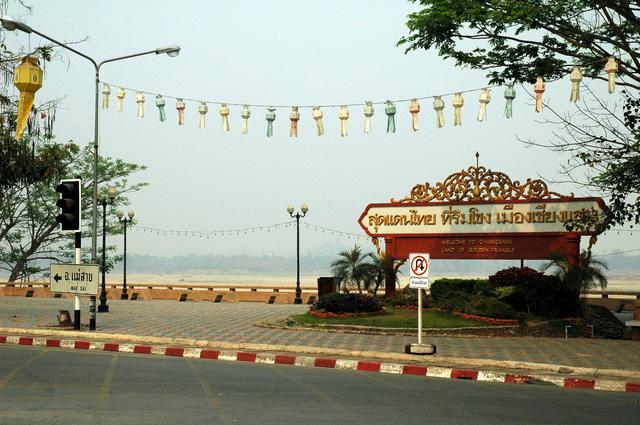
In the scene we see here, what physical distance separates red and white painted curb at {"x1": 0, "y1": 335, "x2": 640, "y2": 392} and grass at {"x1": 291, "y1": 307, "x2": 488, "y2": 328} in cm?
623

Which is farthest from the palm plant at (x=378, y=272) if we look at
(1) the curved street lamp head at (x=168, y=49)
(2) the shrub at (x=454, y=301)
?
(1) the curved street lamp head at (x=168, y=49)

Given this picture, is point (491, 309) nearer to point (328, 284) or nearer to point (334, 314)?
point (334, 314)

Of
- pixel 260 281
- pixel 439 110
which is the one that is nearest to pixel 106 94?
pixel 439 110

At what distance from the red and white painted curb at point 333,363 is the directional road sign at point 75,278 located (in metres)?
2.01

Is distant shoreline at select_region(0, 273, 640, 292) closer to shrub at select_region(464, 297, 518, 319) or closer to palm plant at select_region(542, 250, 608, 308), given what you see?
palm plant at select_region(542, 250, 608, 308)

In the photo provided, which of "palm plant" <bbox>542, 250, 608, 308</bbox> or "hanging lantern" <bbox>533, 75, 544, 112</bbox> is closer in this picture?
"hanging lantern" <bbox>533, 75, 544, 112</bbox>

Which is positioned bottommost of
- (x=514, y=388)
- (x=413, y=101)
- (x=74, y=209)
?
(x=514, y=388)

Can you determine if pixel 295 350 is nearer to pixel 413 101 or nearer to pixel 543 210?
pixel 413 101

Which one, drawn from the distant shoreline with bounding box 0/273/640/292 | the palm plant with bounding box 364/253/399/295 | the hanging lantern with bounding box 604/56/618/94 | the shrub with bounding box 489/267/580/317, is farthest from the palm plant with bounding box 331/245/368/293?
the distant shoreline with bounding box 0/273/640/292

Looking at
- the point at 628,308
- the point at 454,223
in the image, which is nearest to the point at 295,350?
the point at 454,223

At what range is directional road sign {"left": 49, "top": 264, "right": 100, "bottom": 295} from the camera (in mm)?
21047

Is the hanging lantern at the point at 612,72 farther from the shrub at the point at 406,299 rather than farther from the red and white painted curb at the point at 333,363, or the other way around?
the shrub at the point at 406,299

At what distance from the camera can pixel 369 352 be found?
657 inches

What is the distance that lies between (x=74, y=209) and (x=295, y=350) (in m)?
7.56
